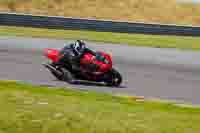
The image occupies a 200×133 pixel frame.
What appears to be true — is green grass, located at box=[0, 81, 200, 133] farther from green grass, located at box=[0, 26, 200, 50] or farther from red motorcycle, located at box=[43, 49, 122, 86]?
green grass, located at box=[0, 26, 200, 50]

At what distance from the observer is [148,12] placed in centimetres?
4422

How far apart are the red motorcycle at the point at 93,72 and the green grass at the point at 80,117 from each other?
4.22 meters

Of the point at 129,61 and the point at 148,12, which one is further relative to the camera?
→ the point at 148,12

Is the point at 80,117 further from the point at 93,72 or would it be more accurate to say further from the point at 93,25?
the point at 93,25

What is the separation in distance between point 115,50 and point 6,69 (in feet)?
26.3

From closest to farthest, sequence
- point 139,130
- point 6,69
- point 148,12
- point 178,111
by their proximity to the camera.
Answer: point 139,130 < point 178,111 < point 6,69 < point 148,12

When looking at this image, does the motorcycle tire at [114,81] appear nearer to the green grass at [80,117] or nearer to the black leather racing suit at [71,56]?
the black leather racing suit at [71,56]

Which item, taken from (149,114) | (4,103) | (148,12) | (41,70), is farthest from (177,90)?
(148,12)

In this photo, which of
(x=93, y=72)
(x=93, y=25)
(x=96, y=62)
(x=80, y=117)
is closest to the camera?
(x=80, y=117)

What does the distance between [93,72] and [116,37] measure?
12.6 m

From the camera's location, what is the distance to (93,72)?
49.7 feet

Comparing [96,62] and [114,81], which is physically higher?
[96,62]

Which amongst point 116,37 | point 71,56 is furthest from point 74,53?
point 116,37

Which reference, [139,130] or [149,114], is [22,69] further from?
[139,130]
